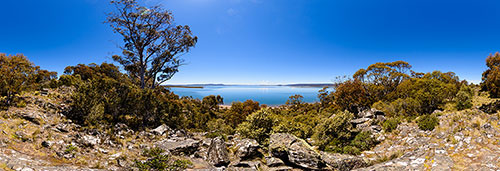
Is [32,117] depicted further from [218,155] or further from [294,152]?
[294,152]

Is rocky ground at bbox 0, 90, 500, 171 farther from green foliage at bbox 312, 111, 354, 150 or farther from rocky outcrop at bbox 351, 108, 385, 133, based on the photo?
rocky outcrop at bbox 351, 108, 385, 133

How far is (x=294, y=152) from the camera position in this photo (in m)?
7.08

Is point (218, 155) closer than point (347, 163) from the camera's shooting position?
No

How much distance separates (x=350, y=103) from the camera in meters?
18.9

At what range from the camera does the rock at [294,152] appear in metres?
6.77

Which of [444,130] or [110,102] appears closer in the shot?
[444,130]

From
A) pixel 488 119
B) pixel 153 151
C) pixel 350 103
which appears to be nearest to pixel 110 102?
pixel 153 151

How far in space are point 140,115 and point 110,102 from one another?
175cm

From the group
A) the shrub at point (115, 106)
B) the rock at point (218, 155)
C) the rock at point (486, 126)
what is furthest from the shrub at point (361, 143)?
the shrub at point (115, 106)

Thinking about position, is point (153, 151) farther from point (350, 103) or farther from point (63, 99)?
point (350, 103)

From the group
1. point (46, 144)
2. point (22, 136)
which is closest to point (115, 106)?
point (22, 136)

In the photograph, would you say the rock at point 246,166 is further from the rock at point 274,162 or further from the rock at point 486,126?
the rock at point 486,126

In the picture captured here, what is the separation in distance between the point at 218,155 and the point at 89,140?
191 inches

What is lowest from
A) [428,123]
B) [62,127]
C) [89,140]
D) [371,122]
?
[371,122]
